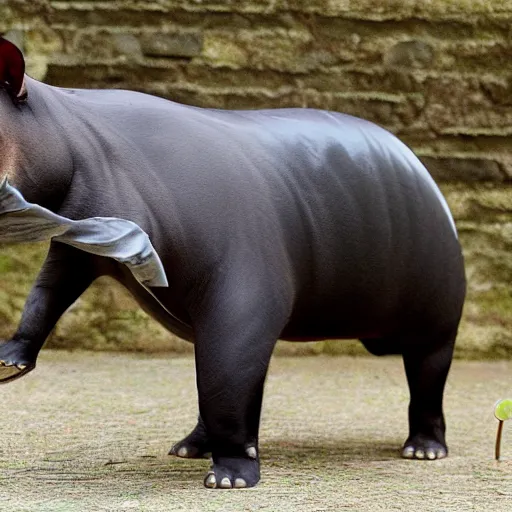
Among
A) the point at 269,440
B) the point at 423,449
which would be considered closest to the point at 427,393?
the point at 423,449

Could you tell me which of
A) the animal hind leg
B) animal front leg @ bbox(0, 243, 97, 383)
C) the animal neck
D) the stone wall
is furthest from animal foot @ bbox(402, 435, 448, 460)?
the stone wall

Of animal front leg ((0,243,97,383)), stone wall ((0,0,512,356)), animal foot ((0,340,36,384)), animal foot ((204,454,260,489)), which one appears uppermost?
stone wall ((0,0,512,356))

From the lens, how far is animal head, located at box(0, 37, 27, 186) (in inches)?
77.5

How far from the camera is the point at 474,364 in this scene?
4.48 metres

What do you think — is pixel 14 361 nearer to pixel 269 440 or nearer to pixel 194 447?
pixel 194 447

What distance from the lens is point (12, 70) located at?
199 centimetres

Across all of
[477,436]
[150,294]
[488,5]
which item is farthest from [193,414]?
[488,5]

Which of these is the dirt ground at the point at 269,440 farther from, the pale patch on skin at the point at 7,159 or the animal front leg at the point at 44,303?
the pale patch on skin at the point at 7,159

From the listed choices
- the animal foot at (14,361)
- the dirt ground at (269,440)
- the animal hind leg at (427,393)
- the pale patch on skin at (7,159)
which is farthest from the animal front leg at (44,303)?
the animal hind leg at (427,393)

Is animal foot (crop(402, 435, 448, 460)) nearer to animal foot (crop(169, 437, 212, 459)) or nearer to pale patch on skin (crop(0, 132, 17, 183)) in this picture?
animal foot (crop(169, 437, 212, 459))

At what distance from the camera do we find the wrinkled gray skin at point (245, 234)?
215 centimetres

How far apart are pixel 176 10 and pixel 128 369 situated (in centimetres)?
145

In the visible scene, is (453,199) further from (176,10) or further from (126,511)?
(126,511)

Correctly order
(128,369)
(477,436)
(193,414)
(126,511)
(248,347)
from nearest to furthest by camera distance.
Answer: (126,511) → (248,347) → (477,436) → (193,414) → (128,369)
